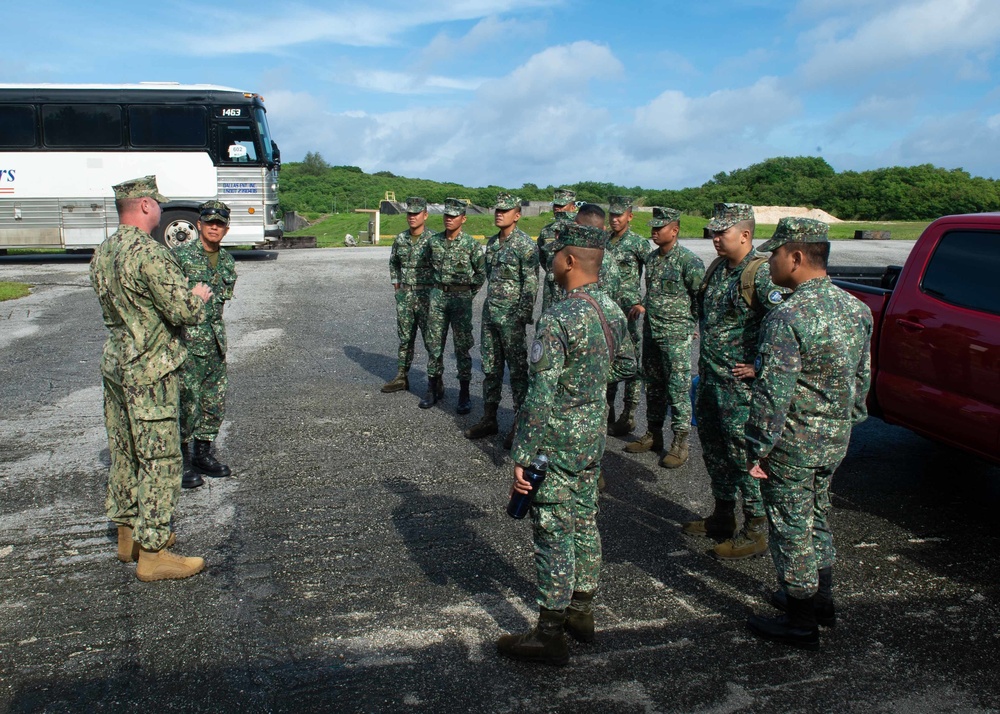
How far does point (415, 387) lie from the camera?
8.60 meters

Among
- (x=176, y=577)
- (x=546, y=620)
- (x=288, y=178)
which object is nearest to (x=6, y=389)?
(x=176, y=577)

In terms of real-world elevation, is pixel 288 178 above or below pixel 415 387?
above

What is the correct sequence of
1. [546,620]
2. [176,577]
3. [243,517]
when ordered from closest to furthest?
[546,620], [176,577], [243,517]

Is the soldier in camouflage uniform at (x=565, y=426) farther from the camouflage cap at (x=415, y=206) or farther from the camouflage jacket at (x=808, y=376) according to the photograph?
the camouflage cap at (x=415, y=206)

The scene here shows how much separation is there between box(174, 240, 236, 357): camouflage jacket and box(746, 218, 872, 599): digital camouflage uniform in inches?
150

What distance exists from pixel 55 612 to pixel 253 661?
3.84ft

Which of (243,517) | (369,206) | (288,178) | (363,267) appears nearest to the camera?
(243,517)

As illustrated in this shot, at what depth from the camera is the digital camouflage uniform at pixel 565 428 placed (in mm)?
3467

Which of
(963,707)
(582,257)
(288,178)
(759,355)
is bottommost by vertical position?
(963,707)

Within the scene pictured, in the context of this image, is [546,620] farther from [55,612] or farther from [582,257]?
[55,612]

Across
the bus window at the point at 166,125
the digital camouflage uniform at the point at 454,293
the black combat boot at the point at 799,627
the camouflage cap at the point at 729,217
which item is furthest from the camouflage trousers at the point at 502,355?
the bus window at the point at 166,125

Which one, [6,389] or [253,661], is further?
[6,389]

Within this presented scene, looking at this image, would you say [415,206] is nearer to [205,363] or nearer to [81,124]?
[205,363]

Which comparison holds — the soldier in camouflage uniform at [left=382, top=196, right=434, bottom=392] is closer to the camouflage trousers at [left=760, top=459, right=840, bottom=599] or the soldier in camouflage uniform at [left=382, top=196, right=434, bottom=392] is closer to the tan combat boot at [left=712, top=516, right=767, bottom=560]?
the tan combat boot at [left=712, top=516, right=767, bottom=560]
